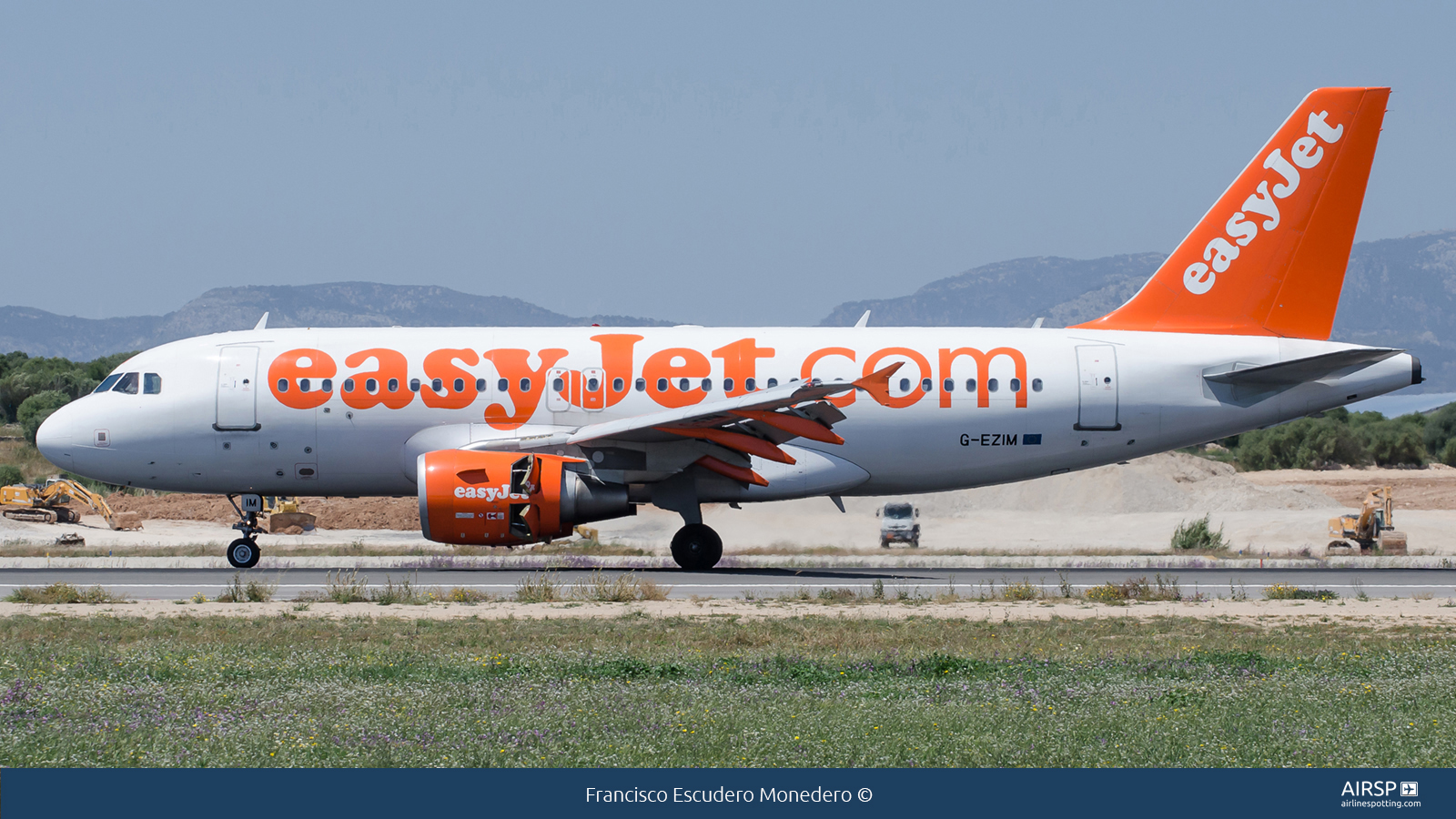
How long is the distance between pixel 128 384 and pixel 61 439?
4.87 ft

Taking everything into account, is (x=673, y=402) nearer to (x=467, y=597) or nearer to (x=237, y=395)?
(x=467, y=597)

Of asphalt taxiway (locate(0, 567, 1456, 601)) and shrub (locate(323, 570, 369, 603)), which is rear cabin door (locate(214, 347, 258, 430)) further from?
shrub (locate(323, 570, 369, 603))

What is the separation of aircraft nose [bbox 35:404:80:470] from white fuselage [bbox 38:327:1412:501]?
0.15 feet

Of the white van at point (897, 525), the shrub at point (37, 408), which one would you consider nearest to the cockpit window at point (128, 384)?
the white van at point (897, 525)

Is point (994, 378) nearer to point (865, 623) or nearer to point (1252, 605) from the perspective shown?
point (1252, 605)

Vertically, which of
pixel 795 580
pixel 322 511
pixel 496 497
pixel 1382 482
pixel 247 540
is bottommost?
pixel 795 580

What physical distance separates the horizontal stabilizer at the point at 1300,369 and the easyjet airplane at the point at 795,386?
5cm

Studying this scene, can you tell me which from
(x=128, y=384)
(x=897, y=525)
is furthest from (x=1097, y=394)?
(x=897, y=525)

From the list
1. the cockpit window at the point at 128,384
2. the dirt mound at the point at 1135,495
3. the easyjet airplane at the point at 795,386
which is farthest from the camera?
the dirt mound at the point at 1135,495

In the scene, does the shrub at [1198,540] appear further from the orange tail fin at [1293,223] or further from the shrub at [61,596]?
the shrub at [61,596]

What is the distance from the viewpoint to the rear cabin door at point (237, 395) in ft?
80.8

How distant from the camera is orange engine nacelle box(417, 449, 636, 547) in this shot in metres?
22.2

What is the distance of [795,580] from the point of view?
2345 centimetres

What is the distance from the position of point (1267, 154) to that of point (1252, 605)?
33.8ft
